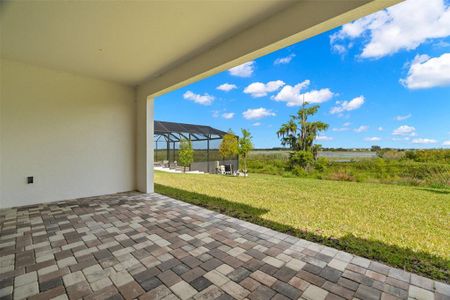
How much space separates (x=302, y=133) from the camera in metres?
10.9

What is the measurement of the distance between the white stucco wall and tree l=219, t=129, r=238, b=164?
703cm

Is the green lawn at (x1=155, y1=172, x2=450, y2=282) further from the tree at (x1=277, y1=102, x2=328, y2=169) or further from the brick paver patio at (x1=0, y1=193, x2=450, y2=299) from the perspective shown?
the tree at (x1=277, y1=102, x2=328, y2=169)

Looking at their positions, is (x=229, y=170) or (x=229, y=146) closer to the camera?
(x=229, y=170)

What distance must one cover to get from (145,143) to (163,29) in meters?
2.93

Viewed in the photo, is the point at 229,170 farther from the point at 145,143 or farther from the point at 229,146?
the point at 145,143

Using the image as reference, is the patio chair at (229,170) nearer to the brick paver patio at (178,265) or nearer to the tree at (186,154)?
the tree at (186,154)

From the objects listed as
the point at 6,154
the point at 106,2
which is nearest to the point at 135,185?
the point at 6,154

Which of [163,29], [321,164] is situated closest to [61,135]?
[163,29]

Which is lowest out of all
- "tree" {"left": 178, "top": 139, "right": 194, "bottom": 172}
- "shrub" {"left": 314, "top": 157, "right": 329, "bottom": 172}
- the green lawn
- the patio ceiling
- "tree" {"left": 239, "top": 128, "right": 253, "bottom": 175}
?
the green lawn

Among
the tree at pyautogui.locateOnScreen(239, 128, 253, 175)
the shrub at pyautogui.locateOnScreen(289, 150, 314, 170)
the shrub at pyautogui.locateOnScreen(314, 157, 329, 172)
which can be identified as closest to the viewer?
the shrub at pyautogui.locateOnScreen(314, 157, 329, 172)

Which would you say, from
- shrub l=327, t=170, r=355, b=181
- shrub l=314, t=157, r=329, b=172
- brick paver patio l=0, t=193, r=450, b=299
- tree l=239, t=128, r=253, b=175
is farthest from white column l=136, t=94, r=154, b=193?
shrub l=314, t=157, r=329, b=172

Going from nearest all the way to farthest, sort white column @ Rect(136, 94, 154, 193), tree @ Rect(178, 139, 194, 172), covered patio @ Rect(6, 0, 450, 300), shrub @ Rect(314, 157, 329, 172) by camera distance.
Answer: covered patio @ Rect(6, 0, 450, 300)
white column @ Rect(136, 94, 154, 193)
shrub @ Rect(314, 157, 329, 172)
tree @ Rect(178, 139, 194, 172)

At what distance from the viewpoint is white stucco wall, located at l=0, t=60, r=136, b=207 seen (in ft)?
11.8

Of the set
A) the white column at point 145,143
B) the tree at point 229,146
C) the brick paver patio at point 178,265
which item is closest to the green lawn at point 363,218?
the brick paver patio at point 178,265
